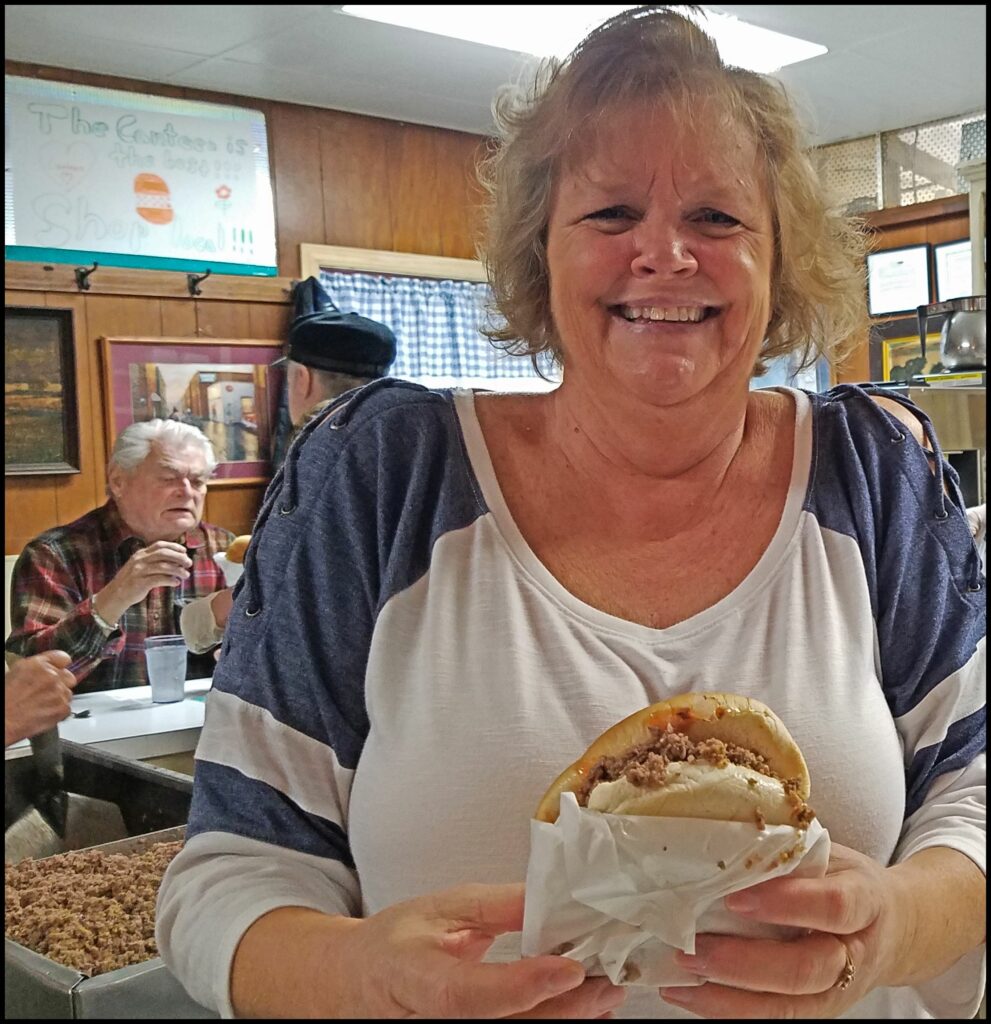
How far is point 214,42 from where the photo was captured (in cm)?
182

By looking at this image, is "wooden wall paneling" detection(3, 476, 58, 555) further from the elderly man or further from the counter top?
the counter top

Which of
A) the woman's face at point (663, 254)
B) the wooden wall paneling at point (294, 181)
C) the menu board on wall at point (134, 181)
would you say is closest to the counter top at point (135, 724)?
the woman's face at point (663, 254)

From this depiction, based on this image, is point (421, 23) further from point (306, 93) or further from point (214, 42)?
point (306, 93)

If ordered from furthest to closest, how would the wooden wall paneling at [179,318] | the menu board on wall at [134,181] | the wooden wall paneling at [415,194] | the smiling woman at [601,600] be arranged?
the wooden wall paneling at [415,194]
the wooden wall paneling at [179,318]
the menu board on wall at [134,181]
the smiling woman at [601,600]

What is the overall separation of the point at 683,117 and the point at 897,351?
1.07 metres

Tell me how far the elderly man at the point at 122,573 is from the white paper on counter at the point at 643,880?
0.71 meters

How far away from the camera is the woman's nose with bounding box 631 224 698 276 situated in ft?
1.88

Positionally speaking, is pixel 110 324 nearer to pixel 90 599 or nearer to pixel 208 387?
pixel 208 387

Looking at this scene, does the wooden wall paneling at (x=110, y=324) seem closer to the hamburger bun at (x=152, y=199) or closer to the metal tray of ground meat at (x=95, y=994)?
the hamburger bun at (x=152, y=199)

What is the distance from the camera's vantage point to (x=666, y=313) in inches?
22.9

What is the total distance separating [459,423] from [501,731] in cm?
18

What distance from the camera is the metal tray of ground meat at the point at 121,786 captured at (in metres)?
1.04

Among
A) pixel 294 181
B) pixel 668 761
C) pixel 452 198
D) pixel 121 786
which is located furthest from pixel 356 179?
pixel 668 761

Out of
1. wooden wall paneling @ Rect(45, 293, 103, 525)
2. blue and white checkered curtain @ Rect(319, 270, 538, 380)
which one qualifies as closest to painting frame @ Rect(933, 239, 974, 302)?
blue and white checkered curtain @ Rect(319, 270, 538, 380)
